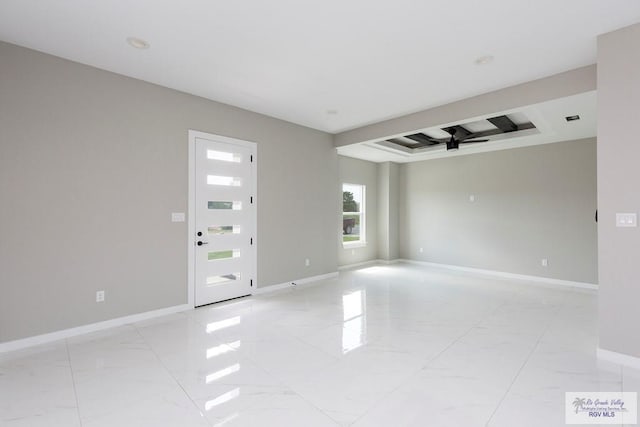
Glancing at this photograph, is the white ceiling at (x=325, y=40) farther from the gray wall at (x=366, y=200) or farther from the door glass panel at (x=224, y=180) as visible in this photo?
the gray wall at (x=366, y=200)

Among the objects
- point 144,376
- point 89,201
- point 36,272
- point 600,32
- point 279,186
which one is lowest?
point 144,376

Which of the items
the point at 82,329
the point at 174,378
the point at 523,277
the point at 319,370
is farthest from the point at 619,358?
the point at 82,329

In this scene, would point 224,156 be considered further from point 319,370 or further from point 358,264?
point 358,264

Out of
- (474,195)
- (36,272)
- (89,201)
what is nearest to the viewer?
(36,272)

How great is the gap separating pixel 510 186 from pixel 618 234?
157 inches

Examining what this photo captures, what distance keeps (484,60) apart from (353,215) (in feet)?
15.9

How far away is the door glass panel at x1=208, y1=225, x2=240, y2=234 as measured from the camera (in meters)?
4.37

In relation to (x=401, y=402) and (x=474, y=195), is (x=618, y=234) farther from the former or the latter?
(x=474, y=195)

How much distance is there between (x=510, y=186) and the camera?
627 centimetres

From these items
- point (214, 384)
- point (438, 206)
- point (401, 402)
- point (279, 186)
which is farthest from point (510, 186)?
point (214, 384)

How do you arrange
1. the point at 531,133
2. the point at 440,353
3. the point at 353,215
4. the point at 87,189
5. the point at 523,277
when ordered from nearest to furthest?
the point at 440,353, the point at 87,189, the point at 531,133, the point at 523,277, the point at 353,215

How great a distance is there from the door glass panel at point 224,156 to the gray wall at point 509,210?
16.3ft

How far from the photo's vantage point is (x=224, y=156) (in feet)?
14.8

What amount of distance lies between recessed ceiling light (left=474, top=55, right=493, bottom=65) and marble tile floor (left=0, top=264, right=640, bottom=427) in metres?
2.91
